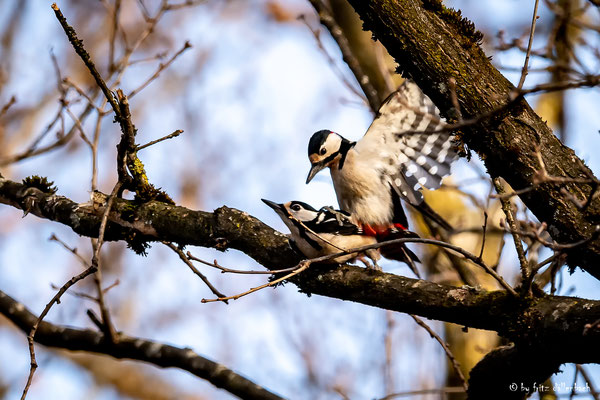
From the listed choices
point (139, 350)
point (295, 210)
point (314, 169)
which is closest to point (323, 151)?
point (314, 169)

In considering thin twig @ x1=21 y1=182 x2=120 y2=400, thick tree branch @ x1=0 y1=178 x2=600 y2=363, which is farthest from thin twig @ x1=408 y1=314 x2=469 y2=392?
thin twig @ x1=21 y1=182 x2=120 y2=400

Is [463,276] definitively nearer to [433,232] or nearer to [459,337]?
[433,232]

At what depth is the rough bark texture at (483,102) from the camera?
2.65 metres

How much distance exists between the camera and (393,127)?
4223mm

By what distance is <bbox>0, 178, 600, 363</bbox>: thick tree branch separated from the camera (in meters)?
2.38

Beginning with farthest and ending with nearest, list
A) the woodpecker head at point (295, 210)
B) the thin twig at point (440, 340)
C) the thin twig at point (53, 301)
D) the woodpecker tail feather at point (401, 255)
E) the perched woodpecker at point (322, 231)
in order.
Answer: the woodpecker tail feather at point (401, 255) → the woodpecker head at point (295, 210) → the thin twig at point (440, 340) → the perched woodpecker at point (322, 231) → the thin twig at point (53, 301)

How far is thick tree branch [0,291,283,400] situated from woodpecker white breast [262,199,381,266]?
853 mm

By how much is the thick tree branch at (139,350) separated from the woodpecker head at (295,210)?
3.03 ft

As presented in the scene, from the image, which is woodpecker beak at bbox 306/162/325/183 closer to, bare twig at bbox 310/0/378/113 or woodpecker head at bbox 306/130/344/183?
woodpecker head at bbox 306/130/344/183

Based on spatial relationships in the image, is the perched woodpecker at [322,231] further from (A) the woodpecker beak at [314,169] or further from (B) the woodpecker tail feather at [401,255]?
(A) the woodpecker beak at [314,169]

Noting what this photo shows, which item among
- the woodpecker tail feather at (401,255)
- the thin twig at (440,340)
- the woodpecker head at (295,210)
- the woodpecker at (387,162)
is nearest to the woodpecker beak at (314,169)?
the woodpecker at (387,162)

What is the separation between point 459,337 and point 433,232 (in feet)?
5.40

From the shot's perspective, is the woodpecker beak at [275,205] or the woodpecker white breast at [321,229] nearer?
the woodpecker white breast at [321,229]

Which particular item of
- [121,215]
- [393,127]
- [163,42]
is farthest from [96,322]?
[163,42]
